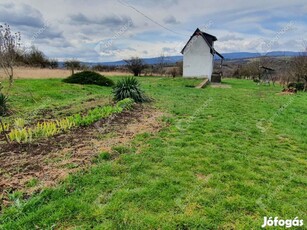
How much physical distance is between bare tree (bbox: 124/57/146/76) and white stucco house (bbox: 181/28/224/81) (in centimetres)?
578

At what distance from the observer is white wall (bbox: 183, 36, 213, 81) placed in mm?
26297

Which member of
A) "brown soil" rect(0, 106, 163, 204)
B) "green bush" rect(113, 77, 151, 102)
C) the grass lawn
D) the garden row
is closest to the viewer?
the grass lawn

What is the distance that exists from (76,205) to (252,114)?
25.3 feet

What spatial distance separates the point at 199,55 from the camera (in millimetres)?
26531

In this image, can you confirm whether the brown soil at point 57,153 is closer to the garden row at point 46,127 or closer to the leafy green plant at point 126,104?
the garden row at point 46,127

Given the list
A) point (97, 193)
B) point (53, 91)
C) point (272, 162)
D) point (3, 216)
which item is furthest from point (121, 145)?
point (53, 91)

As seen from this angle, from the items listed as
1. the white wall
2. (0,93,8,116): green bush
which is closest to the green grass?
(0,93,8,116): green bush

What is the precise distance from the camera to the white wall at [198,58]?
26.3 metres

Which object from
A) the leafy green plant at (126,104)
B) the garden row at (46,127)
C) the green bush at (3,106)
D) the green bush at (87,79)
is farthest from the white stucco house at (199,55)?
the green bush at (3,106)

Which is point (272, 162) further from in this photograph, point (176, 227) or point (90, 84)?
point (90, 84)

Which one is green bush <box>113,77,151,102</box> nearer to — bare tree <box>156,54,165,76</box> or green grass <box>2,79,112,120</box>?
green grass <box>2,79,112,120</box>

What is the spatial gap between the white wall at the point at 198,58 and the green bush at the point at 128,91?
57.3 ft

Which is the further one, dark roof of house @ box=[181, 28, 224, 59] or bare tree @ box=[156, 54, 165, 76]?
bare tree @ box=[156, 54, 165, 76]

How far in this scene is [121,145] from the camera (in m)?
5.13
